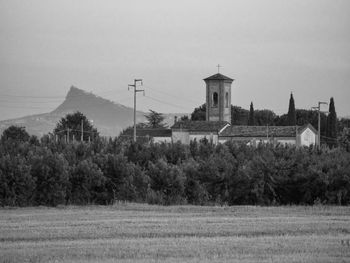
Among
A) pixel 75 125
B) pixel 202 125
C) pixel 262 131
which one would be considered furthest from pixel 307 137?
pixel 75 125

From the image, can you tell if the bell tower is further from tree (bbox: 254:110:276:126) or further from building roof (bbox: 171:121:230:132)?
tree (bbox: 254:110:276:126)

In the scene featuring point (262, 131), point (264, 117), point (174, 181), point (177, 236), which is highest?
point (264, 117)

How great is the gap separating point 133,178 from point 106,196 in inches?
78.6

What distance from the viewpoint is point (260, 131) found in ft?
346

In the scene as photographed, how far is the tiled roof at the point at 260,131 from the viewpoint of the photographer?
104 m

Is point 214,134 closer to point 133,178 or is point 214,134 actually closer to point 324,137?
point 324,137

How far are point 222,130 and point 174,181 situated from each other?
69437mm

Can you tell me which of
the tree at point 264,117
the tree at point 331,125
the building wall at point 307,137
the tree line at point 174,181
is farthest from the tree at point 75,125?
the tree line at point 174,181

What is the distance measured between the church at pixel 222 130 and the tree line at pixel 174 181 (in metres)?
57.4

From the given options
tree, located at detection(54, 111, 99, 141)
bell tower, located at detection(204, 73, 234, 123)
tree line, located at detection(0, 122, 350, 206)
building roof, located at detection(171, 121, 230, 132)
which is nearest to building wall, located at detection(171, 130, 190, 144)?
building roof, located at detection(171, 121, 230, 132)

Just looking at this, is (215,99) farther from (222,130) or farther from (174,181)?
(174,181)

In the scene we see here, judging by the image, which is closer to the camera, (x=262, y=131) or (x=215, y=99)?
(x=262, y=131)

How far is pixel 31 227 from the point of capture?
23406 mm

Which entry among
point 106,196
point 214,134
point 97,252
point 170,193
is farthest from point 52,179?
point 214,134
